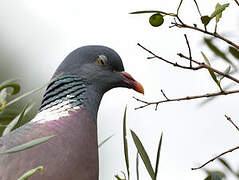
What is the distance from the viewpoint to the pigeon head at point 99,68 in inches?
122

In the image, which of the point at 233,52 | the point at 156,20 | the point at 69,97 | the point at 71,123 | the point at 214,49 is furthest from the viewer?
the point at 69,97

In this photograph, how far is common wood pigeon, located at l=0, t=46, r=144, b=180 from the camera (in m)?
2.47

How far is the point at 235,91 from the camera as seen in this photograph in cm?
199

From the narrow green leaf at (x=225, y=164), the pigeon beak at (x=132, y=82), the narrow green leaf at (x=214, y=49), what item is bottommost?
the narrow green leaf at (x=225, y=164)

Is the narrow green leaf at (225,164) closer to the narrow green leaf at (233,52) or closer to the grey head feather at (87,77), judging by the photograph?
the narrow green leaf at (233,52)

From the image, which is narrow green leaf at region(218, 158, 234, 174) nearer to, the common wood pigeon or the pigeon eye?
the common wood pigeon

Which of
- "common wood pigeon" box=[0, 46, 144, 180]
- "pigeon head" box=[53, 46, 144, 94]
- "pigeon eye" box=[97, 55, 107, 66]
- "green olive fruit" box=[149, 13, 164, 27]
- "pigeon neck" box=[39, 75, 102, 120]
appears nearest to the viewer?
"green olive fruit" box=[149, 13, 164, 27]

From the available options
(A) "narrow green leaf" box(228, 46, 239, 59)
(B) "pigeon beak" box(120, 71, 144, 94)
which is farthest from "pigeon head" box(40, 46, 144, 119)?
(A) "narrow green leaf" box(228, 46, 239, 59)

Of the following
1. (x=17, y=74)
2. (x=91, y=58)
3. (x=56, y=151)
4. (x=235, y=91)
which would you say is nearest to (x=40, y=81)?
(x=17, y=74)

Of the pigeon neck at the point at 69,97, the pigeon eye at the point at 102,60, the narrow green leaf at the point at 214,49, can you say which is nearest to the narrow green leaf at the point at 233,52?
the narrow green leaf at the point at 214,49

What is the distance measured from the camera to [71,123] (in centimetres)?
272

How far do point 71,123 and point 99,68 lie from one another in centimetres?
53

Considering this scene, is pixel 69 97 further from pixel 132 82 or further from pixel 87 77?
pixel 132 82

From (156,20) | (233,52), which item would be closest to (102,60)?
(233,52)
